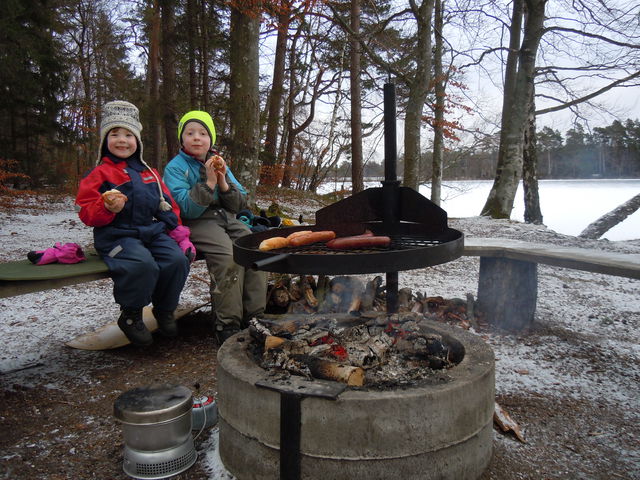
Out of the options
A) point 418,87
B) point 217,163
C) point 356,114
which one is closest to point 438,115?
point 356,114

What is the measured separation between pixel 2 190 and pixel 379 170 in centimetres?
1604

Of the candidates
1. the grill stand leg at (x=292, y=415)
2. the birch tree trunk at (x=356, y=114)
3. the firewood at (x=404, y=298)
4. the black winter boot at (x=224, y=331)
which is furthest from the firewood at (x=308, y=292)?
the birch tree trunk at (x=356, y=114)

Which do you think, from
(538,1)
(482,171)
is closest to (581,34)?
(538,1)

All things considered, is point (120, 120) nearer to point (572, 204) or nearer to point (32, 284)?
point (32, 284)

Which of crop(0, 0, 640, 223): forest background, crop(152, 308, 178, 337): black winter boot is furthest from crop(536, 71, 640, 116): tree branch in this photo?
crop(152, 308, 178, 337): black winter boot

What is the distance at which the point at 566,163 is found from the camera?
2431 cm

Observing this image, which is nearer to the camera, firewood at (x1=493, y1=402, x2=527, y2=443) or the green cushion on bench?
firewood at (x1=493, y1=402, x2=527, y2=443)

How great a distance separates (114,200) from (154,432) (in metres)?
1.44

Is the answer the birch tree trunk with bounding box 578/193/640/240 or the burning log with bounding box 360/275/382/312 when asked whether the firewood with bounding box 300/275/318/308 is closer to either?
the burning log with bounding box 360/275/382/312

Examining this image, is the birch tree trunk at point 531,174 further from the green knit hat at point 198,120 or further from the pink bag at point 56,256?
the pink bag at point 56,256

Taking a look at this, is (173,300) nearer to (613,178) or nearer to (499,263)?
(499,263)

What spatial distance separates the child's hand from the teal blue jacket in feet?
1.76

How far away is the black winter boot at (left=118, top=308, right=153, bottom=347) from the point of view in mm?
2957

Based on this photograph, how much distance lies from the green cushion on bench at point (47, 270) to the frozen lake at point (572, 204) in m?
11.0
